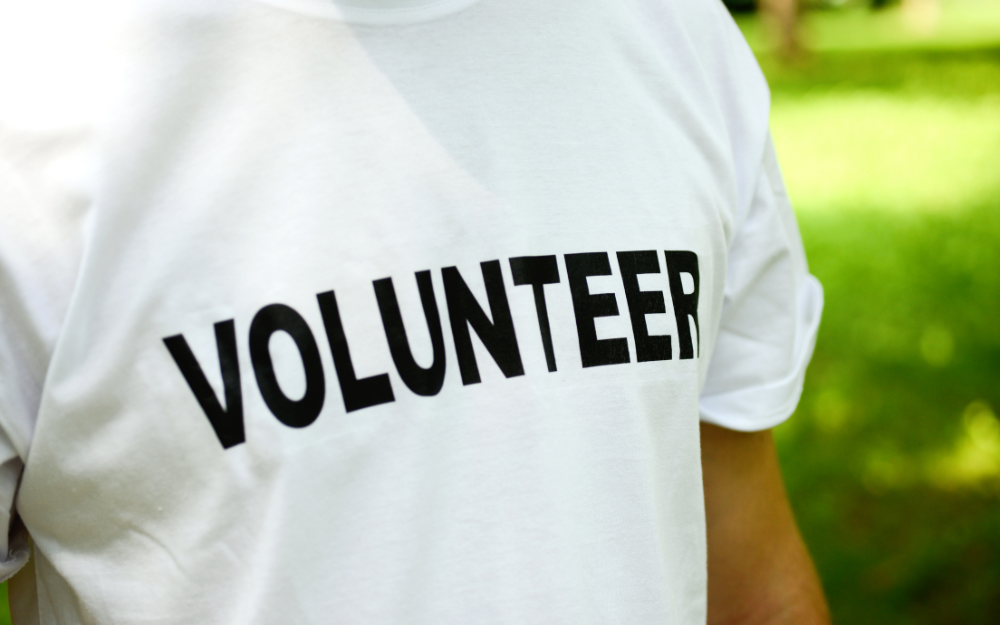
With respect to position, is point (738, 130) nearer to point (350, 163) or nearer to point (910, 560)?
point (350, 163)

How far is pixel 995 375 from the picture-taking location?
4.36 metres

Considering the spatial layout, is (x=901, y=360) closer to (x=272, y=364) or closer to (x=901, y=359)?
(x=901, y=359)

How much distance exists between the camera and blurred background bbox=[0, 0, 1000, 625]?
3367 millimetres

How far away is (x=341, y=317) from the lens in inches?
39.0

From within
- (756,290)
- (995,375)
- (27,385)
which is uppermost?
(27,385)

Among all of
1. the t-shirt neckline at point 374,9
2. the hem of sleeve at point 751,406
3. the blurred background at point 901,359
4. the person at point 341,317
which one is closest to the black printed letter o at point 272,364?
the person at point 341,317

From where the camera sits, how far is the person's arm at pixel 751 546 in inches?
55.9

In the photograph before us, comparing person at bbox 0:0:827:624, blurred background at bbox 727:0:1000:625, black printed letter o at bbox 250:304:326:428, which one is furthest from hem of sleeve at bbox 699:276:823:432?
blurred background at bbox 727:0:1000:625

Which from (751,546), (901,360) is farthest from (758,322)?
(901,360)

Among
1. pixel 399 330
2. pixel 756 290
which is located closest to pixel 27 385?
pixel 399 330

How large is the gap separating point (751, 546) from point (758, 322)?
0.38 meters

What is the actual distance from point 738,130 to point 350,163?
1.87 feet

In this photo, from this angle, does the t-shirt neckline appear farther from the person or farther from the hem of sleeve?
the hem of sleeve

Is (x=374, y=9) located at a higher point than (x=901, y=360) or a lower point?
higher
